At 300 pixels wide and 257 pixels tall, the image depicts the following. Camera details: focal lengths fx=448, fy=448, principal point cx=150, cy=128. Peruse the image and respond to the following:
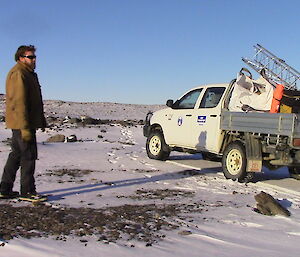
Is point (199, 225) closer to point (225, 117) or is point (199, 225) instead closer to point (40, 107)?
point (40, 107)

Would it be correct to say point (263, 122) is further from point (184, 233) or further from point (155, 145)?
point (155, 145)

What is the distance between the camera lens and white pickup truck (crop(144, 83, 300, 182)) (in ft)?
26.3

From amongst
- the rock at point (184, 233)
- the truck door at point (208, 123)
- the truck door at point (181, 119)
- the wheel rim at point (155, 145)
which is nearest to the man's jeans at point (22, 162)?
the rock at point (184, 233)

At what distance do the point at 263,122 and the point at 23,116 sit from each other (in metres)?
4.44

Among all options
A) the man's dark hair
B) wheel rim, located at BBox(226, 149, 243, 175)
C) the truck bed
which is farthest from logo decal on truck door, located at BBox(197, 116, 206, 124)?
the man's dark hair

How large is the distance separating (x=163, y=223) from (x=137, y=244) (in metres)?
0.86

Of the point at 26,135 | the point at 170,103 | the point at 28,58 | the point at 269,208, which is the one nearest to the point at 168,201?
the point at 269,208

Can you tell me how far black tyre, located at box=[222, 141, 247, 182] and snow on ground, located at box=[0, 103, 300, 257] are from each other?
21cm

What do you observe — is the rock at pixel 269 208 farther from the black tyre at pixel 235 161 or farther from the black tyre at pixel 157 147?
the black tyre at pixel 157 147

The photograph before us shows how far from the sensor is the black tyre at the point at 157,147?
1184cm

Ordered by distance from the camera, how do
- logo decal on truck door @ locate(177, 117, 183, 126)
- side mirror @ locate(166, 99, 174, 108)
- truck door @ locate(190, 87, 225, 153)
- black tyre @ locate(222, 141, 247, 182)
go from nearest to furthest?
black tyre @ locate(222, 141, 247, 182)
truck door @ locate(190, 87, 225, 153)
logo decal on truck door @ locate(177, 117, 183, 126)
side mirror @ locate(166, 99, 174, 108)

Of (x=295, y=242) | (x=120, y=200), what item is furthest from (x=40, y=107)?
(x=295, y=242)

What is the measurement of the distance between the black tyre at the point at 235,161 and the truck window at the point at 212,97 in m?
1.34

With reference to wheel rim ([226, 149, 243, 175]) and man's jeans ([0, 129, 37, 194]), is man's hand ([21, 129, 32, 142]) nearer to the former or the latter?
man's jeans ([0, 129, 37, 194])
